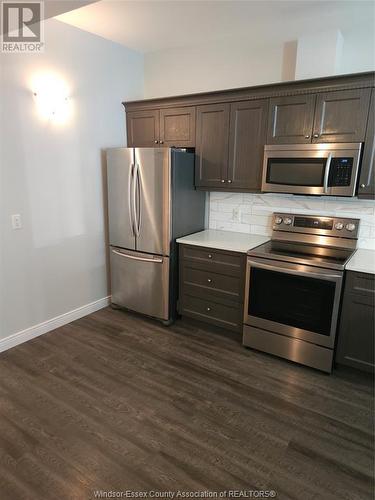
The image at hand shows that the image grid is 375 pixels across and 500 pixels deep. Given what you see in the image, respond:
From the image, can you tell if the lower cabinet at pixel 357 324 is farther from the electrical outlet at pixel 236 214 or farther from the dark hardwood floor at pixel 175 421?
the electrical outlet at pixel 236 214

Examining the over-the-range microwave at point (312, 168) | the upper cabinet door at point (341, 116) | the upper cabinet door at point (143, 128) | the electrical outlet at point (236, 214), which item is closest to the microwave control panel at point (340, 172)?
the over-the-range microwave at point (312, 168)

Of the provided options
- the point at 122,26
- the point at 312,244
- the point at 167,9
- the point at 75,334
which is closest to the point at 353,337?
the point at 312,244

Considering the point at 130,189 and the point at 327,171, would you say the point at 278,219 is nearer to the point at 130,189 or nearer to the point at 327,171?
the point at 327,171

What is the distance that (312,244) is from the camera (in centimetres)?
289

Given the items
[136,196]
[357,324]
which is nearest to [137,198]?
[136,196]

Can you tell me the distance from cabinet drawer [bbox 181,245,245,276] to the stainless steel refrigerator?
0.18 m

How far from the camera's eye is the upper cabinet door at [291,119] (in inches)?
99.7

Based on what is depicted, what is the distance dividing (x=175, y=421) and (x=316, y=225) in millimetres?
1992

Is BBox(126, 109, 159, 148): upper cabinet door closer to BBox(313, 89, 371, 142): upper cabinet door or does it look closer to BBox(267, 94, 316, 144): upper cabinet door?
BBox(267, 94, 316, 144): upper cabinet door

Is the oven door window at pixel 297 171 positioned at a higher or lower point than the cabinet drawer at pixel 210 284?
Answer: higher

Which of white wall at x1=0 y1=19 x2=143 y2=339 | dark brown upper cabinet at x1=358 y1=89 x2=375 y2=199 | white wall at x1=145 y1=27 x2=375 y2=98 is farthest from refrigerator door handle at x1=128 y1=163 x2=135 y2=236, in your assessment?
dark brown upper cabinet at x1=358 y1=89 x2=375 y2=199

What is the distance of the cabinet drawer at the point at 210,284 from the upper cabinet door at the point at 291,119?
49.7 inches

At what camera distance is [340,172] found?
96.0 inches

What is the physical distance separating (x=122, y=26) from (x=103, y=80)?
21.3 inches
